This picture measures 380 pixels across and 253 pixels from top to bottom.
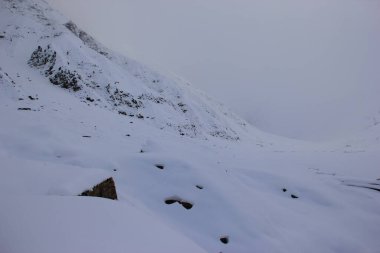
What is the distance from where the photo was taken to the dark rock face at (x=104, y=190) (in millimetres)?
5191

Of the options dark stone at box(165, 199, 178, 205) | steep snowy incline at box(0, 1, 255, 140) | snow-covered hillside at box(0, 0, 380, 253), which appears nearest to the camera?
snow-covered hillside at box(0, 0, 380, 253)

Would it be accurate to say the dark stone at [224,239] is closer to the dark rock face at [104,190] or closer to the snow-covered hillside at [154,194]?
the snow-covered hillside at [154,194]

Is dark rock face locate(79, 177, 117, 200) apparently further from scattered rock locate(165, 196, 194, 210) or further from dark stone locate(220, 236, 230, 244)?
dark stone locate(220, 236, 230, 244)

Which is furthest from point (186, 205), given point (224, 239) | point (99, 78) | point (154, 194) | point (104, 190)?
point (99, 78)

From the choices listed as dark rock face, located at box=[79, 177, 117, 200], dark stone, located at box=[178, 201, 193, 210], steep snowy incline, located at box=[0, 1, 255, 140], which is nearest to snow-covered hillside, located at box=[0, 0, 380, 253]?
dark stone, located at box=[178, 201, 193, 210]

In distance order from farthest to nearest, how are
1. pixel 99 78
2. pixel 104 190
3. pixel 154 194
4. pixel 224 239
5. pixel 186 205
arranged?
1. pixel 99 78
2. pixel 154 194
3. pixel 186 205
4. pixel 224 239
5. pixel 104 190

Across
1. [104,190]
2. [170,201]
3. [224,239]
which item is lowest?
[224,239]

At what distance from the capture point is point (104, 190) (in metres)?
5.57

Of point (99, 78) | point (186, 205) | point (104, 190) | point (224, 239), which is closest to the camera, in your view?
point (104, 190)

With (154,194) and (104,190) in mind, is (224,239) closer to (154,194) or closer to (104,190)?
(154,194)

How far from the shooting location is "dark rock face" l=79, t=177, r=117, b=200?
5191 mm

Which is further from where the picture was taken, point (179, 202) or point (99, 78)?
point (99, 78)

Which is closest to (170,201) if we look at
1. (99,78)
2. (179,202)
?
(179,202)

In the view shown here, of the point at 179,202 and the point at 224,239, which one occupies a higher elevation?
the point at 179,202
